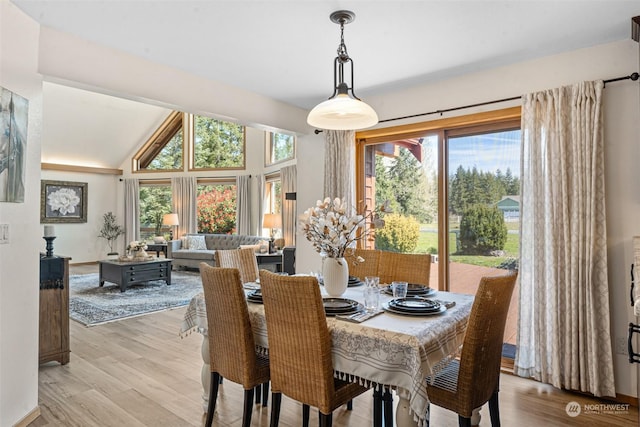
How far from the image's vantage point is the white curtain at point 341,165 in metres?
4.33

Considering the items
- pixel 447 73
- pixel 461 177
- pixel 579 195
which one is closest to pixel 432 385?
pixel 579 195

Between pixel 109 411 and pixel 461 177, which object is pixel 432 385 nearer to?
pixel 109 411

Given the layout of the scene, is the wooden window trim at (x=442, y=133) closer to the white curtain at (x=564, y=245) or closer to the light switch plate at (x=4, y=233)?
the white curtain at (x=564, y=245)

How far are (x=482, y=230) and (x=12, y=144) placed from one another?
3.63m

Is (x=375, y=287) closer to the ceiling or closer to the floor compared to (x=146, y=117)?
closer to the floor

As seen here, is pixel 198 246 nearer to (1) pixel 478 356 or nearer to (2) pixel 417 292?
(2) pixel 417 292

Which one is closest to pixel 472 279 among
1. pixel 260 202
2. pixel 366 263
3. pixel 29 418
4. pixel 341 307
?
pixel 366 263

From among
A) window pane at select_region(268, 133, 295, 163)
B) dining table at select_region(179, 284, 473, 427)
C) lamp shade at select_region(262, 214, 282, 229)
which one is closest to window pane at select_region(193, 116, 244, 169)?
window pane at select_region(268, 133, 295, 163)

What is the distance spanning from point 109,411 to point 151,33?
2.58 metres

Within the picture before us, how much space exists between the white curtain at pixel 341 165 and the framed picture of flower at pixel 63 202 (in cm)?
798

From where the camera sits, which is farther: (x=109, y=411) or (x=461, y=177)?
(x=461, y=177)

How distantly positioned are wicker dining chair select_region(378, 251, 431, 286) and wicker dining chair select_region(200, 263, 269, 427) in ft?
4.10

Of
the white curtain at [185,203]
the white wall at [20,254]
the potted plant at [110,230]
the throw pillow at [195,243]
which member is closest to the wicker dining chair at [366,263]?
the white wall at [20,254]

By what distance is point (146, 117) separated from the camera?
9.77 meters
